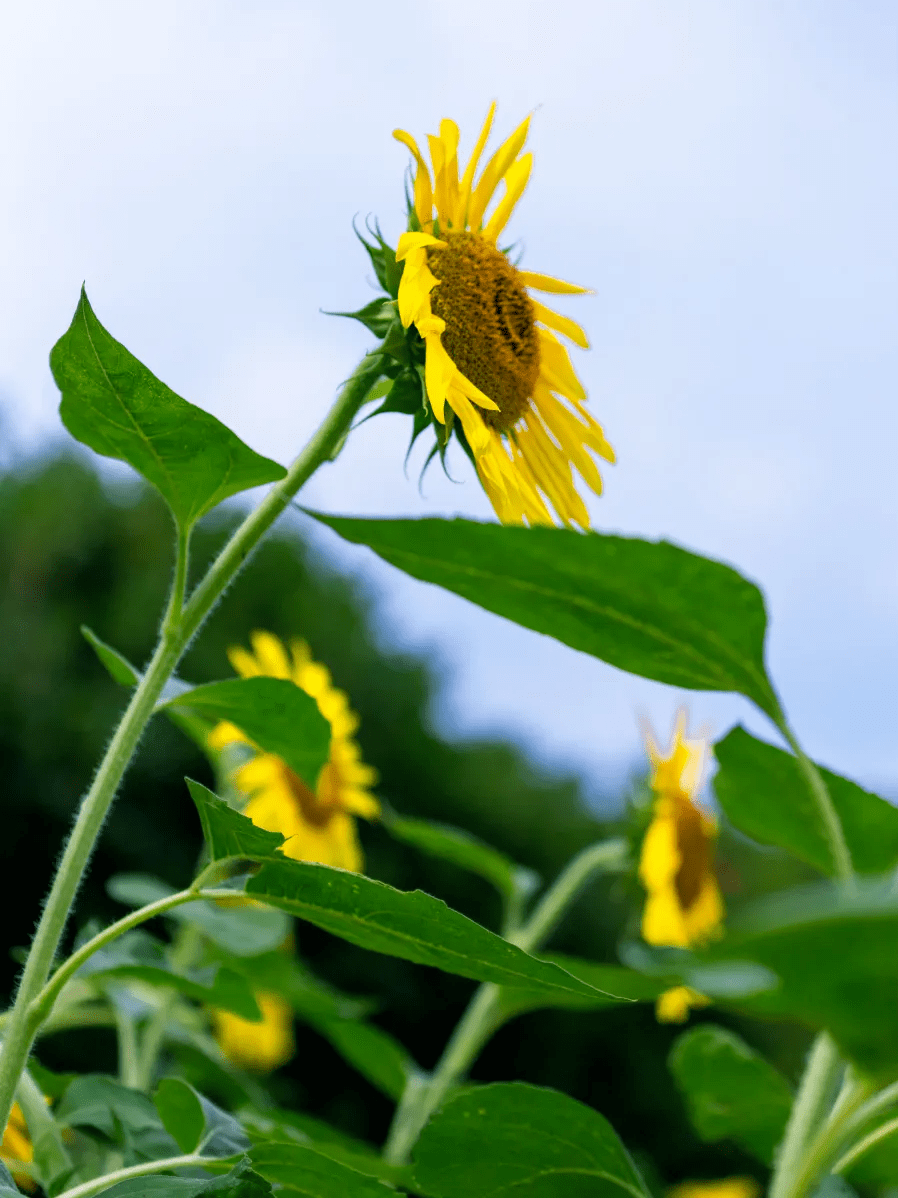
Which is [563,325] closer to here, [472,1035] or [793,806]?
[793,806]

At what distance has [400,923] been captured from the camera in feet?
1.66

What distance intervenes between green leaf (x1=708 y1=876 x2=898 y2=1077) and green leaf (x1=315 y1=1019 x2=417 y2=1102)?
80 cm

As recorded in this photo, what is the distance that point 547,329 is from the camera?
31.2 inches

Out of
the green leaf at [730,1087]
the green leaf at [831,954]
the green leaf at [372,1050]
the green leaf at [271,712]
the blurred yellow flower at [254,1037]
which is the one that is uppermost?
the green leaf at [831,954]

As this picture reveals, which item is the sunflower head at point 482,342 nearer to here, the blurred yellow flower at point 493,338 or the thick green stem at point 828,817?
the blurred yellow flower at point 493,338

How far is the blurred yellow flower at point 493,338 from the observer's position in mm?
668

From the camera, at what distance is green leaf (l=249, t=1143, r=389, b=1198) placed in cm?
55

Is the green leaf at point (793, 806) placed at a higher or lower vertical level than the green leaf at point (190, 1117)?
higher

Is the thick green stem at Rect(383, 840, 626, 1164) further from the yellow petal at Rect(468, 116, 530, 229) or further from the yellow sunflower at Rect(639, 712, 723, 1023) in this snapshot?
the yellow petal at Rect(468, 116, 530, 229)

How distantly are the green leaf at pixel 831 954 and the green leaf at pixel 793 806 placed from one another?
0.27 metres

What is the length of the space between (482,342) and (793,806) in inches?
11.9

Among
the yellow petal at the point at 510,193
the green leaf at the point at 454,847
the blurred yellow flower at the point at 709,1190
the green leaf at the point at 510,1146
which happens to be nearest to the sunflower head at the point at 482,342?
the yellow petal at the point at 510,193

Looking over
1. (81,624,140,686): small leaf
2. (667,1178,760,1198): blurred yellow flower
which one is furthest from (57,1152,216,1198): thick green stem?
(667,1178,760,1198): blurred yellow flower

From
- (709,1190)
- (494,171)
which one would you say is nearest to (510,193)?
(494,171)
